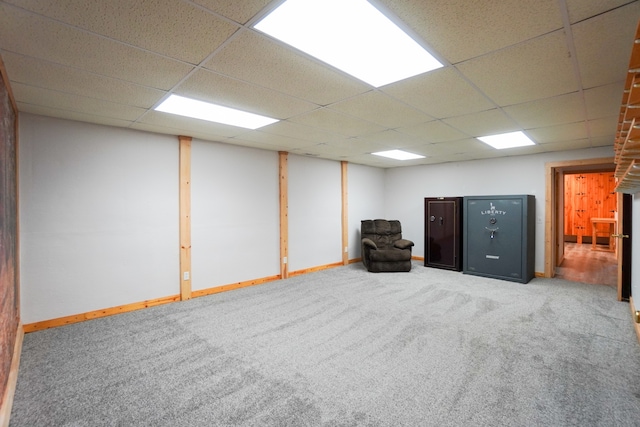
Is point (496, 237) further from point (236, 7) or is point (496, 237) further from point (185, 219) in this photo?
point (236, 7)

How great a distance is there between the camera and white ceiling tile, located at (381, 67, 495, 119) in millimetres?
2158

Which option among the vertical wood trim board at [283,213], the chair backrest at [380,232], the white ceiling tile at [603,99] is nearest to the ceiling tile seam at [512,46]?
the white ceiling tile at [603,99]

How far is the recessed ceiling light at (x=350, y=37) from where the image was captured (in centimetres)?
144

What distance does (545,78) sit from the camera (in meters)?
2.13

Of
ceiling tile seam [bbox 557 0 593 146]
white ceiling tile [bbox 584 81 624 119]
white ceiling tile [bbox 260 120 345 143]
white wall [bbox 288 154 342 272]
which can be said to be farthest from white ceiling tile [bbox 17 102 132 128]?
white ceiling tile [bbox 584 81 624 119]

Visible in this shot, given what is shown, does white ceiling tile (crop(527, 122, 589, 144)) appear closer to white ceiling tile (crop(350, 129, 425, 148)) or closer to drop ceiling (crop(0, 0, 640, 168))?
drop ceiling (crop(0, 0, 640, 168))

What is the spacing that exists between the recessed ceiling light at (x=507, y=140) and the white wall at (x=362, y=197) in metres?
2.72

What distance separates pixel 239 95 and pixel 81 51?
3.39 ft

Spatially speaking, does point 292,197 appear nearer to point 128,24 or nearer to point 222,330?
point 222,330

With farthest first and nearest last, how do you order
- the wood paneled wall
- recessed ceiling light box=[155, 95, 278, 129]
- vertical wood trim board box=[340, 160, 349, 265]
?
the wood paneled wall → vertical wood trim board box=[340, 160, 349, 265] → recessed ceiling light box=[155, 95, 278, 129]

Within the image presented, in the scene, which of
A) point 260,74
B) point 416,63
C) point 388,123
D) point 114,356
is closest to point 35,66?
point 260,74

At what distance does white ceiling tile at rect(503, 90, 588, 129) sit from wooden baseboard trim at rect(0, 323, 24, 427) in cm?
423

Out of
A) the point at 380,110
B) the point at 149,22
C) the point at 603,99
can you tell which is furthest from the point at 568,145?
the point at 149,22

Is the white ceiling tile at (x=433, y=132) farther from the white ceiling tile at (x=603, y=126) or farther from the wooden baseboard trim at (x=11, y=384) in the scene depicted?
the wooden baseboard trim at (x=11, y=384)
